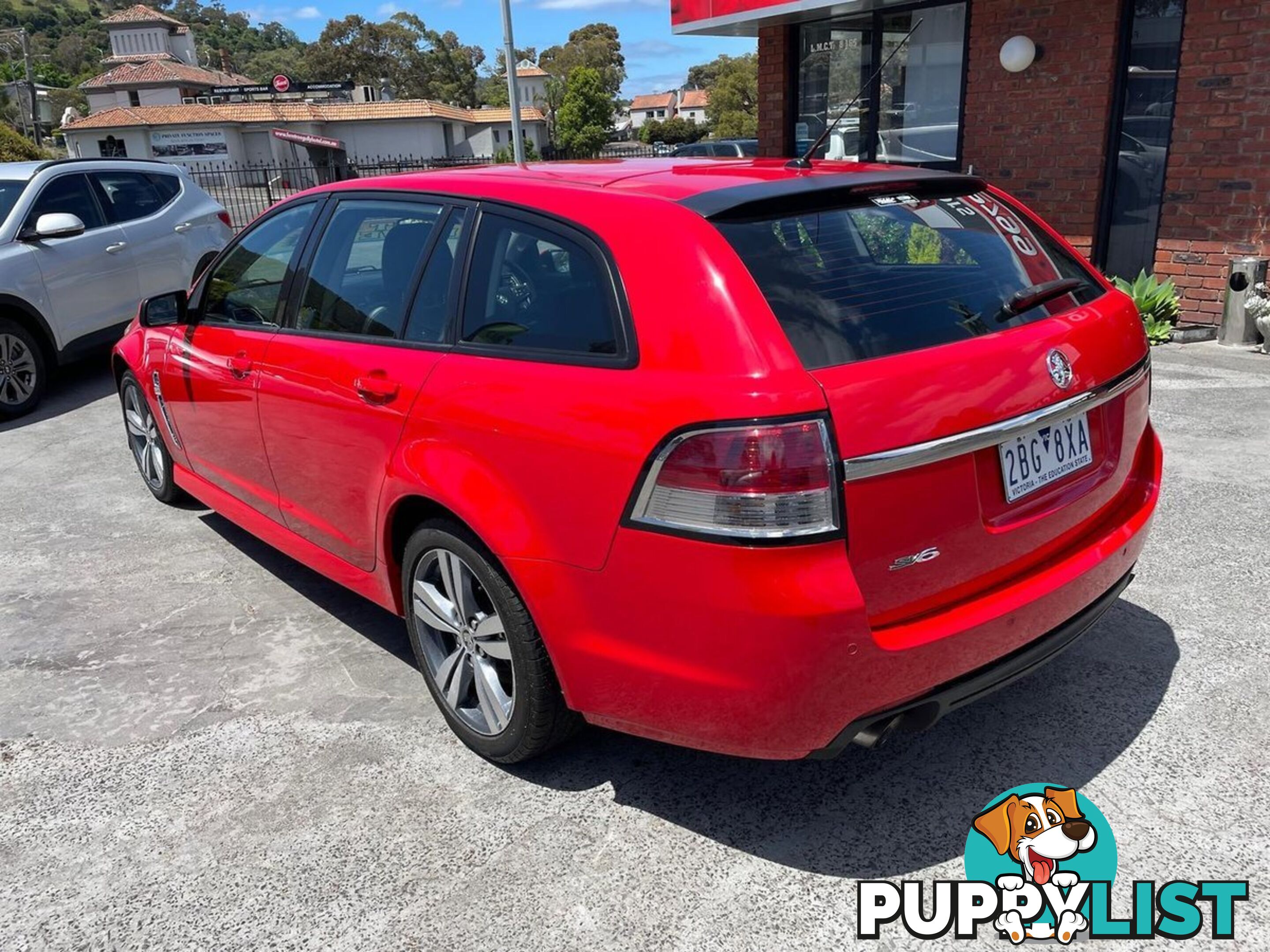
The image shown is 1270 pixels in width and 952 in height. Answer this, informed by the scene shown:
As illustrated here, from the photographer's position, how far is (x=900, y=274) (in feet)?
8.45

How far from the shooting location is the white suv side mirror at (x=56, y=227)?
287 inches

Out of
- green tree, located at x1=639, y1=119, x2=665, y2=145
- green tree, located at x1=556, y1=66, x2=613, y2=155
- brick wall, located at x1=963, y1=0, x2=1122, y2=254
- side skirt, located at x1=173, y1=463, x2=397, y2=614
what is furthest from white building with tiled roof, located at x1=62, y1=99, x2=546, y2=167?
side skirt, located at x1=173, y1=463, x2=397, y2=614

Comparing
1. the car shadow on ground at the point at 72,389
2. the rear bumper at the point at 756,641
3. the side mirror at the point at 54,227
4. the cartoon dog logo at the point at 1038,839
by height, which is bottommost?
the car shadow on ground at the point at 72,389

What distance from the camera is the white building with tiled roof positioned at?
234 ft

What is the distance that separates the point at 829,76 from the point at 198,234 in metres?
6.88

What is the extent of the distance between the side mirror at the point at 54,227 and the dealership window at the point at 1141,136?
27.9ft

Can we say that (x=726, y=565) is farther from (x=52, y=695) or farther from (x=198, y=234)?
(x=198, y=234)

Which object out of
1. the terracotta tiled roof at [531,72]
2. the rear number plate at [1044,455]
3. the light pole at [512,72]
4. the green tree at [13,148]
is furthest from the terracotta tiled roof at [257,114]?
the rear number plate at [1044,455]

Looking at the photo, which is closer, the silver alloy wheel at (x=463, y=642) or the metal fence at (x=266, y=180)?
the silver alloy wheel at (x=463, y=642)

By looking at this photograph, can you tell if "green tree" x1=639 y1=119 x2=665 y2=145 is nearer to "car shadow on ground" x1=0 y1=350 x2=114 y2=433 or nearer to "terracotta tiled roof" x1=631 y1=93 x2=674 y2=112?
"terracotta tiled roof" x1=631 y1=93 x2=674 y2=112

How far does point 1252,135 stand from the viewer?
7.62 meters

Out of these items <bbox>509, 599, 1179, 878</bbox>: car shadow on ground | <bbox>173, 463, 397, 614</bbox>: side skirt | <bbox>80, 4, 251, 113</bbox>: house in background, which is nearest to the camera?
<bbox>509, 599, 1179, 878</bbox>: car shadow on ground

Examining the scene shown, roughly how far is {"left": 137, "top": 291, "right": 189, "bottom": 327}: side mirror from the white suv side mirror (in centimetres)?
363

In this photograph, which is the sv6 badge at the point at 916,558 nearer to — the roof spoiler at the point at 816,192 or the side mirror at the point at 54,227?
the roof spoiler at the point at 816,192
